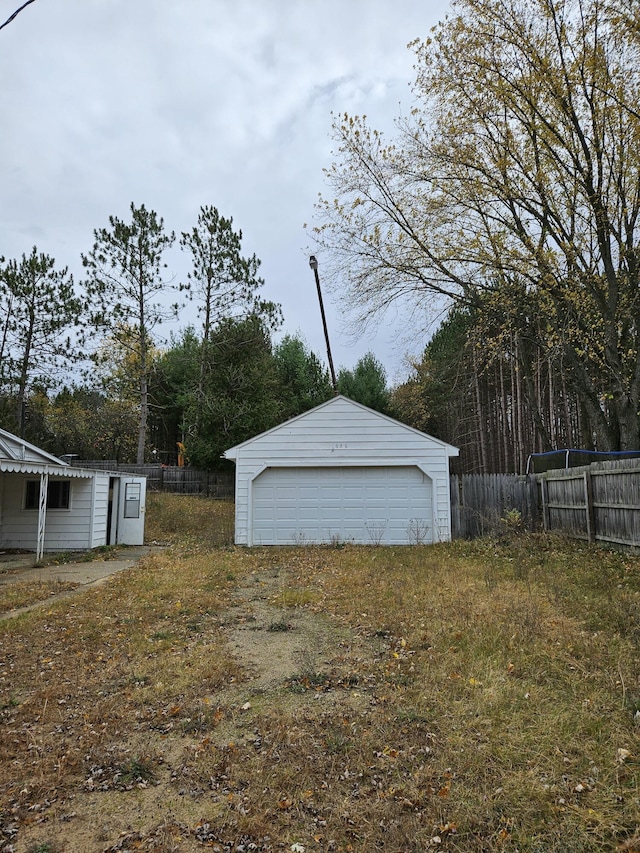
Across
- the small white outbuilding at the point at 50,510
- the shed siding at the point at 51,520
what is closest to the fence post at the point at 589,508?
the small white outbuilding at the point at 50,510

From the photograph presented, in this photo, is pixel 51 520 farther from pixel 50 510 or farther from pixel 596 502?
pixel 596 502

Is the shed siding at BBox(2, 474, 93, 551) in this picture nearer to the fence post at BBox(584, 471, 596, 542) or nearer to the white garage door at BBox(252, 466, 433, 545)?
the white garage door at BBox(252, 466, 433, 545)

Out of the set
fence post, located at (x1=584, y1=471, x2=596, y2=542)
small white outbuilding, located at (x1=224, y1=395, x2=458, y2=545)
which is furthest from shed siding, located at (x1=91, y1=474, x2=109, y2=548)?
fence post, located at (x1=584, y1=471, x2=596, y2=542)

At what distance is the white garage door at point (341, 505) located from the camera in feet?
44.7

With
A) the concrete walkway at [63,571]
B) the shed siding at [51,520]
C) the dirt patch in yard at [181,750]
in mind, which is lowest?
the dirt patch in yard at [181,750]

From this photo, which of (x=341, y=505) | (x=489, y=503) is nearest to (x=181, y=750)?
(x=341, y=505)

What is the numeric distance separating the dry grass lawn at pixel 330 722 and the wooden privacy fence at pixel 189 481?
58.5 feet

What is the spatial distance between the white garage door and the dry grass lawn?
644 centimetres

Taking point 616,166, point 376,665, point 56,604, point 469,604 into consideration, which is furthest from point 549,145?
point 56,604

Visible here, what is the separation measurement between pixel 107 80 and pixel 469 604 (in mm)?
8342

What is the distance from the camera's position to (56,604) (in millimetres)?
7289

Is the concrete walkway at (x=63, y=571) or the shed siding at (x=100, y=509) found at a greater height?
the shed siding at (x=100, y=509)

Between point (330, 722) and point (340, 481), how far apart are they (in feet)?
34.1

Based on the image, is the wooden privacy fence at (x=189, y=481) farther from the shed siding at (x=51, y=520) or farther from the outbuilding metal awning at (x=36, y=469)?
the outbuilding metal awning at (x=36, y=469)
